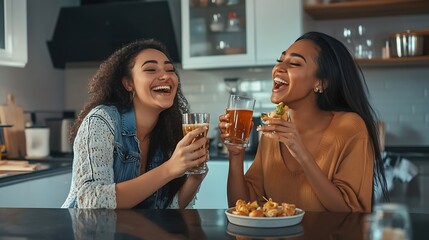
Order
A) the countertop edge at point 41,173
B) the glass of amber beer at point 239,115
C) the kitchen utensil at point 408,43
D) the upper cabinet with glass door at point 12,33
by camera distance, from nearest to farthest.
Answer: the glass of amber beer at point 239,115
the upper cabinet with glass door at point 12,33
the countertop edge at point 41,173
the kitchen utensil at point 408,43

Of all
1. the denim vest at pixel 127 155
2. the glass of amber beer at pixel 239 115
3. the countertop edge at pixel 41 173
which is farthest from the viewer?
the countertop edge at pixel 41 173

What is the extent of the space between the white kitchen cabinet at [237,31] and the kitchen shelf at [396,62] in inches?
20.4

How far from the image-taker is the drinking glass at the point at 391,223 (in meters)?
0.75

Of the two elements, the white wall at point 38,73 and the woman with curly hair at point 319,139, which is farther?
the white wall at point 38,73

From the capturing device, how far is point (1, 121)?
3.54 m

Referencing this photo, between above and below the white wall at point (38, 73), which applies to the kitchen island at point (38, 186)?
below

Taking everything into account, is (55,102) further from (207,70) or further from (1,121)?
(207,70)

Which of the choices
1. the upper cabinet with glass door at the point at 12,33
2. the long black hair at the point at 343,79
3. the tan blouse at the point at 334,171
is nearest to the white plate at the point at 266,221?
the tan blouse at the point at 334,171

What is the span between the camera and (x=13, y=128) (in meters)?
3.64

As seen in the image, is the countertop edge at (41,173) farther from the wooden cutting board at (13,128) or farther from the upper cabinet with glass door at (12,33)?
the upper cabinet with glass door at (12,33)

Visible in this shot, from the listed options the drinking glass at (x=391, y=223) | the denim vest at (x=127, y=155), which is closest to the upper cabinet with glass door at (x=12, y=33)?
the denim vest at (x=127, y=155)

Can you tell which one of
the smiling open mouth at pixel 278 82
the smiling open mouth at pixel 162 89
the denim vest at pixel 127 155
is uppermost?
the smiling open mouth at pixel 278 82

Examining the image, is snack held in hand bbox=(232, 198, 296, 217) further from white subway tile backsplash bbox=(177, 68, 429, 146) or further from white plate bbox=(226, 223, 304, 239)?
white subway tile backsplash bbox=(177, 68, 429, 146)

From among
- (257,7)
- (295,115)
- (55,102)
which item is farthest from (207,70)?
(295,115)
